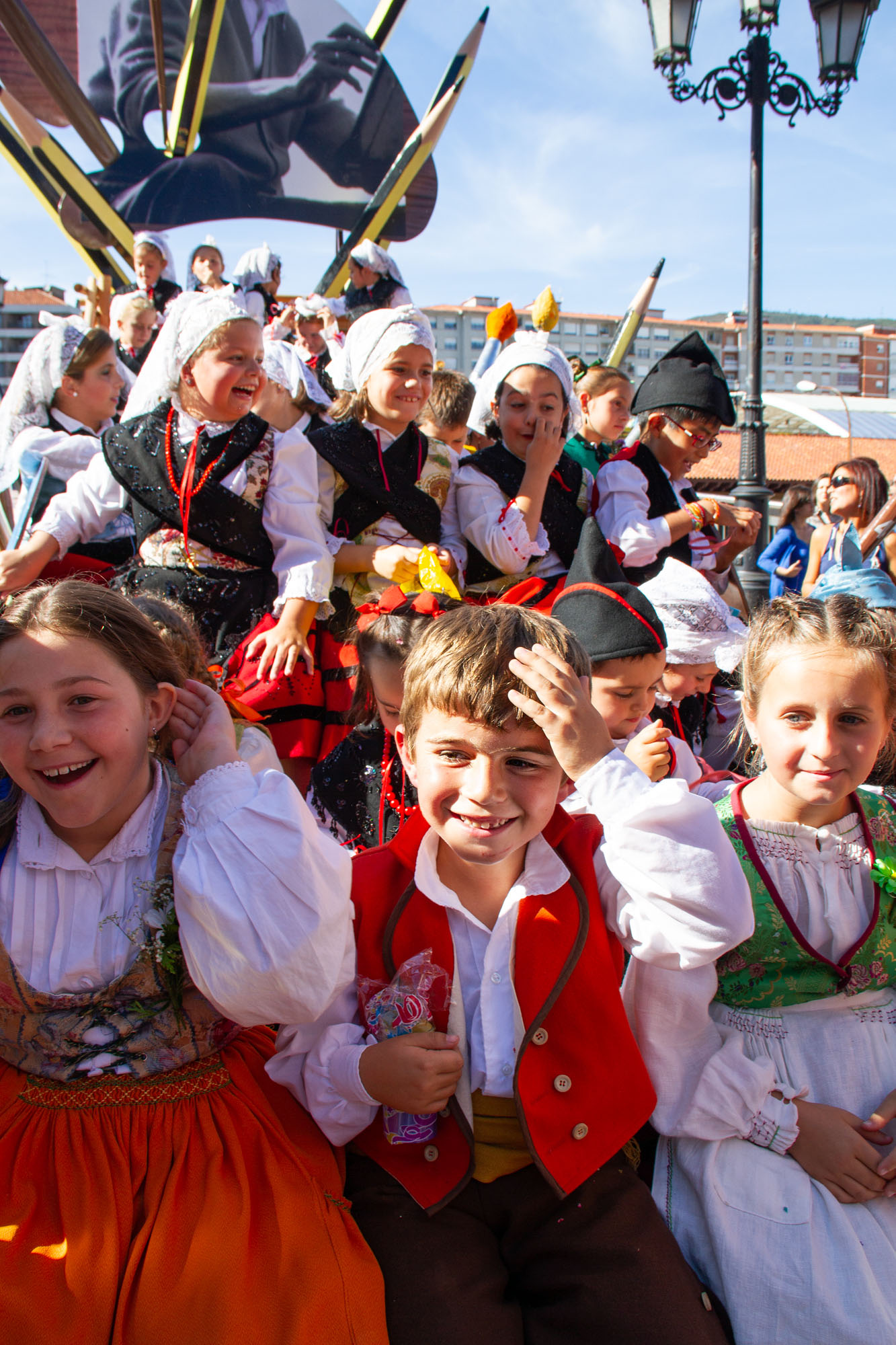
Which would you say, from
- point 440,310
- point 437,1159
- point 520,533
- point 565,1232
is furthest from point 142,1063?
point 440,310

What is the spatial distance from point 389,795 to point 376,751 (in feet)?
0.50

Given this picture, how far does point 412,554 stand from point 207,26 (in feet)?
43.2

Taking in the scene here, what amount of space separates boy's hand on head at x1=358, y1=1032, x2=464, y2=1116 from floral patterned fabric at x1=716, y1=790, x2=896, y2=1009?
608 millimetres

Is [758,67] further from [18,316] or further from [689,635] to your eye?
[18,316]

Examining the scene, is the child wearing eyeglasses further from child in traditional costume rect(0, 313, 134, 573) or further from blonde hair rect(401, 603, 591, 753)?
child in traditional costume rect(0, 313, 134, 573)

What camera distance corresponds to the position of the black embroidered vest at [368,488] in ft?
10.8

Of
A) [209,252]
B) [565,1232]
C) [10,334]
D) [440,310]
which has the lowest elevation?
[565,1232]

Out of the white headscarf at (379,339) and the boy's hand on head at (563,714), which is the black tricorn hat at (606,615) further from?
the white headscarf at (379,339)

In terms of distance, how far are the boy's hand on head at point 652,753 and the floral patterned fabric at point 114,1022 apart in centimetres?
110

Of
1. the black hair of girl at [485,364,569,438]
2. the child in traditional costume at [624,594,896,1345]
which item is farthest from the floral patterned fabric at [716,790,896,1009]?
the black hair of girl at [485,364,569,438]

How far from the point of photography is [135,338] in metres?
6.20

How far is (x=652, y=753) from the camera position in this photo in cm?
208

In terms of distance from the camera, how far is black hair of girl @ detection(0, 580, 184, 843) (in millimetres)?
1570

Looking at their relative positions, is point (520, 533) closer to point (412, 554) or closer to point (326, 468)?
point (412, 554)
